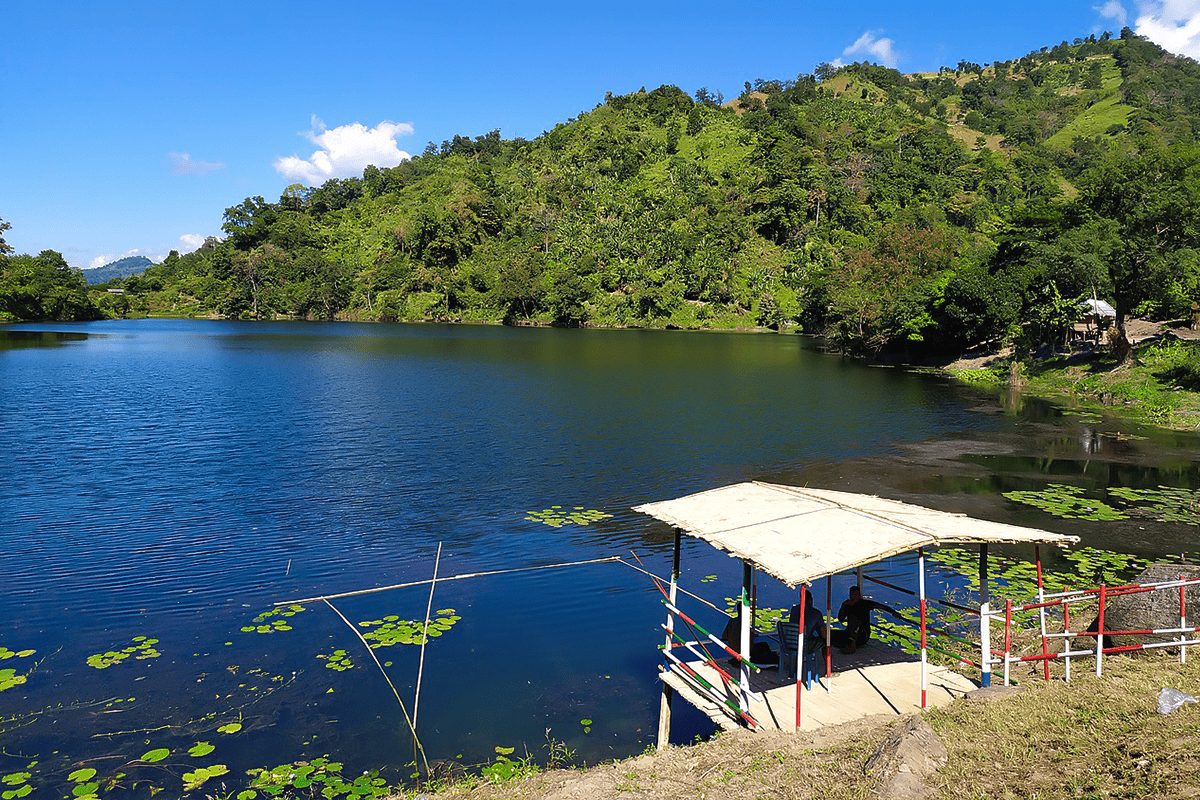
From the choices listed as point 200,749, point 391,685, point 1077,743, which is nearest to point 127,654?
point 200,749

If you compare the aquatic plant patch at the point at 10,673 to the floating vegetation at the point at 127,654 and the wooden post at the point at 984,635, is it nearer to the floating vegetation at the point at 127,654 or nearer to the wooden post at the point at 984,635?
the floating vegetation at the point at 127,654

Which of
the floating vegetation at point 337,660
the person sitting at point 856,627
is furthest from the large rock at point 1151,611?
the floating vegetation at point 337,660

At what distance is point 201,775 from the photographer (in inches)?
448

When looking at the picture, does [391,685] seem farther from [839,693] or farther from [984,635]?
[984,635]

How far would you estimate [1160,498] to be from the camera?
27.6m

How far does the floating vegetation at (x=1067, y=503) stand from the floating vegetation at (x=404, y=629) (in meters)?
20.5

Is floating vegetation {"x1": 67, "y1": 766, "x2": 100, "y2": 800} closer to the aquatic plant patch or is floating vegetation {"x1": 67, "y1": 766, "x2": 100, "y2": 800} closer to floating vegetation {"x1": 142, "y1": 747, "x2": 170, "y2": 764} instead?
floating vegetation {"x1": 142, "y1": 747, "x2": 170, "y2": 764}

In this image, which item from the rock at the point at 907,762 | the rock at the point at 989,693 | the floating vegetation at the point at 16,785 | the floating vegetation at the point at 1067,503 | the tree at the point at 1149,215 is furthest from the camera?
the tree at the point at 1149,215

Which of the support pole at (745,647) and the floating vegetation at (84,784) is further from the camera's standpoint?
the support pole at (745,647)

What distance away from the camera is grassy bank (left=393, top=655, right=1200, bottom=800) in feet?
27.9

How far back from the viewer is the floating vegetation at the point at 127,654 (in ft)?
48.6

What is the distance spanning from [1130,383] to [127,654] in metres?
57.2

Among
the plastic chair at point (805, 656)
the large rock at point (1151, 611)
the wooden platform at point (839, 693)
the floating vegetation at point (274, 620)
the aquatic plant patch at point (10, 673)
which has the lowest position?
the floating vegetation at point (274, 620)

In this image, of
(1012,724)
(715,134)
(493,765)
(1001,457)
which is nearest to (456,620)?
(493,765)
